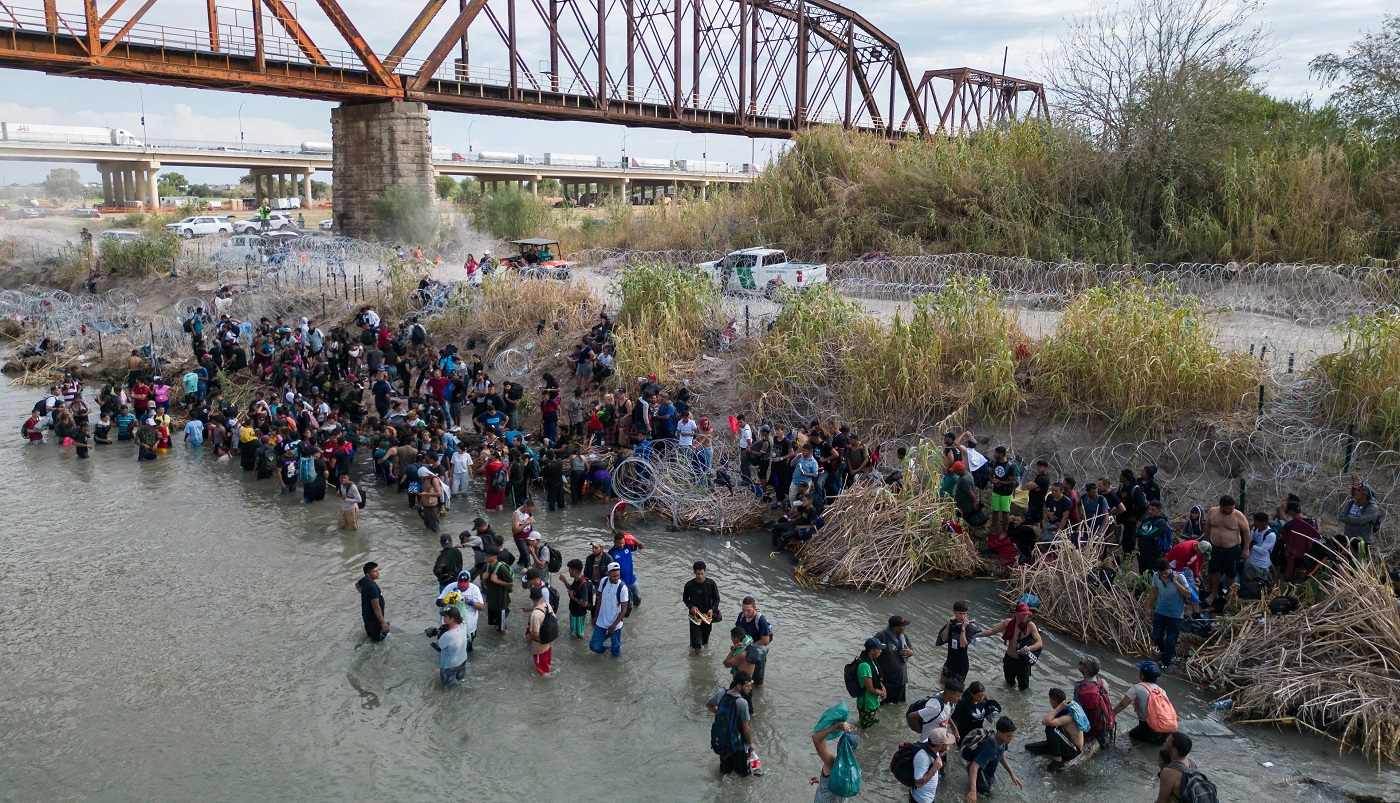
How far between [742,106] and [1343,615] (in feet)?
176

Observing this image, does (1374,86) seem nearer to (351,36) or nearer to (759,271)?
(759,271)

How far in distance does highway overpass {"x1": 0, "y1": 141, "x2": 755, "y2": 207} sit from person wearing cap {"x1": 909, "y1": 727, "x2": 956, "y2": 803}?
60757mm

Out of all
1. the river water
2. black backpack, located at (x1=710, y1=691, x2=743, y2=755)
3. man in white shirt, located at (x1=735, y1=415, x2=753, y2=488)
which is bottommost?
the river water

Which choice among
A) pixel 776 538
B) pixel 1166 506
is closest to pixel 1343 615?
pixel 1166 506

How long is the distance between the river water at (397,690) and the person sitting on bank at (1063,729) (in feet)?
0.62

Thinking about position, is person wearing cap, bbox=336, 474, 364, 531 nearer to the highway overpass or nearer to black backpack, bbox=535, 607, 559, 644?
black backpack, bbox=535, 607, 559, 644

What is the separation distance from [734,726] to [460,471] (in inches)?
368

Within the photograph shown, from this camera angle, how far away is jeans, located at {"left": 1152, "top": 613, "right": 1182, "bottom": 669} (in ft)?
34.2

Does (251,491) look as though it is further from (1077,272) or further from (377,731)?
(1077,272)

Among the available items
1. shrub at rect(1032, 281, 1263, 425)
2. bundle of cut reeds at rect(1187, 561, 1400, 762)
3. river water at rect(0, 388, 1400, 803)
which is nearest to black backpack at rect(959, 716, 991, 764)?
river water at rect(0, 388, 1400, 803)

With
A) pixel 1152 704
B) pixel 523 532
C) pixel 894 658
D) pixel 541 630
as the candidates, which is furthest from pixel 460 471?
pixel 1152 704

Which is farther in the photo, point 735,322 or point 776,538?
point 735,322

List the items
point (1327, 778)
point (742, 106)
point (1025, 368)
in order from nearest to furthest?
point (1327, 778), point (1025, 368), point (742, 106)

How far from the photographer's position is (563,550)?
14555 mm
